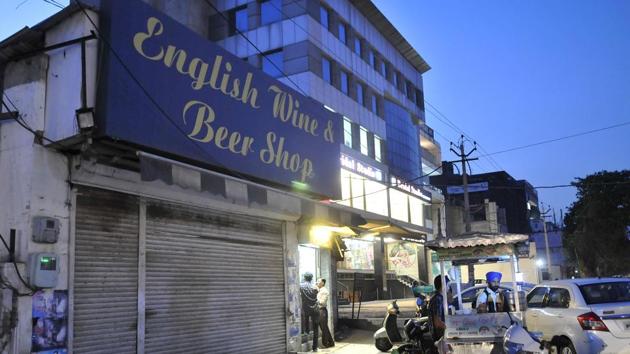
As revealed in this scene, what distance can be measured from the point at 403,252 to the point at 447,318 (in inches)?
991

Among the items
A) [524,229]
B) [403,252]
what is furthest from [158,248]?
[524,229]

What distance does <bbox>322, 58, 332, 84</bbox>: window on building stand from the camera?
101 feet

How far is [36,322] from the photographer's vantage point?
686cm

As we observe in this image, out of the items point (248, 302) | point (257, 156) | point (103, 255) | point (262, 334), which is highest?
point (257, 156)

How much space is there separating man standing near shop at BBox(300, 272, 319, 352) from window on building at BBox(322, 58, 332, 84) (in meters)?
18.7

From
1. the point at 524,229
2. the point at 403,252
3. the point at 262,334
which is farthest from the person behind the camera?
the point at 524,229

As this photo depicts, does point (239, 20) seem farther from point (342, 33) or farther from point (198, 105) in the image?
point (198, 105)

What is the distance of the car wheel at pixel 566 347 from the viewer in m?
9.30

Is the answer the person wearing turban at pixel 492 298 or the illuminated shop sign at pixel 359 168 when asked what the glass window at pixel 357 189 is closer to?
the illuminated shop sign at pixel 359 168

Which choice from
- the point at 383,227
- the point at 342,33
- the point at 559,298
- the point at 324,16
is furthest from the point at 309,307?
the point at 342,33

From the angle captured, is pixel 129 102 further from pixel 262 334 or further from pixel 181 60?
pixel 262 334

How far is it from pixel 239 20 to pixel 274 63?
465 cm

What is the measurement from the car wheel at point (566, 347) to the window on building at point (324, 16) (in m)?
24.9

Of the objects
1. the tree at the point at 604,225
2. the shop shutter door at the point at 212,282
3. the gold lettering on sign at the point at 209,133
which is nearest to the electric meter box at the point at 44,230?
the shop shutter door at the point at 212,282
